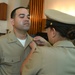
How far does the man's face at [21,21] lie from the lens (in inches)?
86.4

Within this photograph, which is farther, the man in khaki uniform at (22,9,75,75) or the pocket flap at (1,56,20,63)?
the pocket flap at (1,56,20,63)

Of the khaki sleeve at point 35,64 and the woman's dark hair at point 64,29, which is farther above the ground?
the woman's dark hair at point 64,29

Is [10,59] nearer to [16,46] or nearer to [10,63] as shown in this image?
[10,63]

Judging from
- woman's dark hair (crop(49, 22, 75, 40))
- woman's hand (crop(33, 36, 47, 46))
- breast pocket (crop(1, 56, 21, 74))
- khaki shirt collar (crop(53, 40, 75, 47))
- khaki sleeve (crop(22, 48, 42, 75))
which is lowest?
breast pocket (crop(1, 56, 21, 74))

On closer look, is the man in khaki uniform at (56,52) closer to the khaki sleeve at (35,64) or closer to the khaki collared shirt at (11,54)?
the khaki sleeve at (35,64)

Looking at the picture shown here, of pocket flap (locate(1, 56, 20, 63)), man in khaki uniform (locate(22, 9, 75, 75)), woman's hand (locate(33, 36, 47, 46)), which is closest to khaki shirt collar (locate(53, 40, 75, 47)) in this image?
man in khaki uniform (locate(22, 9, 75, 75))

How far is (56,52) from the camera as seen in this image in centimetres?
125

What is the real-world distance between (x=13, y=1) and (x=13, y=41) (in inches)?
219

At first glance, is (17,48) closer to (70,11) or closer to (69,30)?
(69,30)

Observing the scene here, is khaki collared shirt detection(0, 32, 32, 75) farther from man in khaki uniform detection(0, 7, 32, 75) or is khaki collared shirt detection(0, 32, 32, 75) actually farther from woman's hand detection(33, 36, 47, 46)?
woman's hand detection(33, 36, 47, 46)

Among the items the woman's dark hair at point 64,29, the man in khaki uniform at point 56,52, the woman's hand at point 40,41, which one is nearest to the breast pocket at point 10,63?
the woman's hand at point 40,41

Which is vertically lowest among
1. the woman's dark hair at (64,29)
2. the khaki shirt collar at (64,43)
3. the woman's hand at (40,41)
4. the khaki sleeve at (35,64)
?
the woman's hand at (40,41)

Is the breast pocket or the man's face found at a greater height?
the man's face

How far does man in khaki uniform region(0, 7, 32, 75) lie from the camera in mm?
1997
